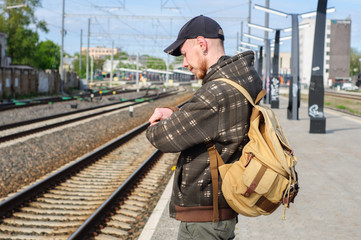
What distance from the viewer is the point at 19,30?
6650 centimetres

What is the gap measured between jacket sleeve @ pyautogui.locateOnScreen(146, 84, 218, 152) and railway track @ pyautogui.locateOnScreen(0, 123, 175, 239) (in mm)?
3425

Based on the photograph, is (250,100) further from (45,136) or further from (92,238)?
(45,136)

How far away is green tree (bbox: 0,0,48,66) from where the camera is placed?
66.6m

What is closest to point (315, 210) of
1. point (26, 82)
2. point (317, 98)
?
point (317, 98)

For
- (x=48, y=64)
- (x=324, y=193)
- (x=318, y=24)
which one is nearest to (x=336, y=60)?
(x=48, y=64)

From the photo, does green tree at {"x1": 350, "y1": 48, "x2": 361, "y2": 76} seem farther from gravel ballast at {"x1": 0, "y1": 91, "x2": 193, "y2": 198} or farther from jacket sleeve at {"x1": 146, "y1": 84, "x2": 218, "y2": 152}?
jacket sleeve at {"x1": 146, "y1": 84, "x2": 218, "y2": 152}

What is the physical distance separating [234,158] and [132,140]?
1239 centimetres

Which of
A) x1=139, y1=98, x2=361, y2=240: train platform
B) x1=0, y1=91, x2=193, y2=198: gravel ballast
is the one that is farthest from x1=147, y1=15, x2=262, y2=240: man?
x1=0, y1=91, x2=193, y2=198: gravel ballast

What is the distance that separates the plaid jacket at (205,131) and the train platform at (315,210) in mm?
2996

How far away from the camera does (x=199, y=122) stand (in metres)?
2.38

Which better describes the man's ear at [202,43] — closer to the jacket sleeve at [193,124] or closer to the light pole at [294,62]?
the jacket sleeve at [193,124]

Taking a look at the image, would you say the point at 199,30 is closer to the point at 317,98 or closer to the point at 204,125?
the point at 204,125

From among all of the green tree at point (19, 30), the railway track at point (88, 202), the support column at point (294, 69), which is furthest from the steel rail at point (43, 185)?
the green tree at point (19, 30)

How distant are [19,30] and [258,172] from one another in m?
69.4
